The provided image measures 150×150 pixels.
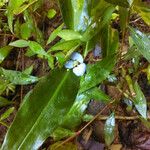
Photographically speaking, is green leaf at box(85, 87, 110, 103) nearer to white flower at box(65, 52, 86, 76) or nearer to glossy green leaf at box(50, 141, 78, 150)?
white flower at box(65, 52, 86, 76)

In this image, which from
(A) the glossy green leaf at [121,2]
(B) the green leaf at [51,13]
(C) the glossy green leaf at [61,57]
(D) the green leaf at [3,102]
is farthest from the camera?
(B) the green leaf at [51,13]

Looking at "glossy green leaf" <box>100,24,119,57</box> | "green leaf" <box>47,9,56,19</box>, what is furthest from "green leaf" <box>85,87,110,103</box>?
"green leaf" <box>47,9,56,19</box>

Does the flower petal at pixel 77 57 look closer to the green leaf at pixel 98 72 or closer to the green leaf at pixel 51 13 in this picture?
the green leaf at pixel 98 72

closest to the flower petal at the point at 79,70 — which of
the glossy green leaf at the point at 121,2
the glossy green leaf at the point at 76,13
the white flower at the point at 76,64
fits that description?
the white flower at the point at 76,64

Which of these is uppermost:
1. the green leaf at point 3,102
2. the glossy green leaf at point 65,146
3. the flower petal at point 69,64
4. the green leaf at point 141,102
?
the flower petal at point 69,64

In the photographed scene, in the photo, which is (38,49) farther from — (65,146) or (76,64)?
(65,146)

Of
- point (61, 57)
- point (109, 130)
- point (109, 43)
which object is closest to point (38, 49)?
point (61, 57)

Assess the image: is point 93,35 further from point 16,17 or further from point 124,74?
point 16,17

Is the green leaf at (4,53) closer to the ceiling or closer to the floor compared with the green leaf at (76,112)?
closer to the ceiling
